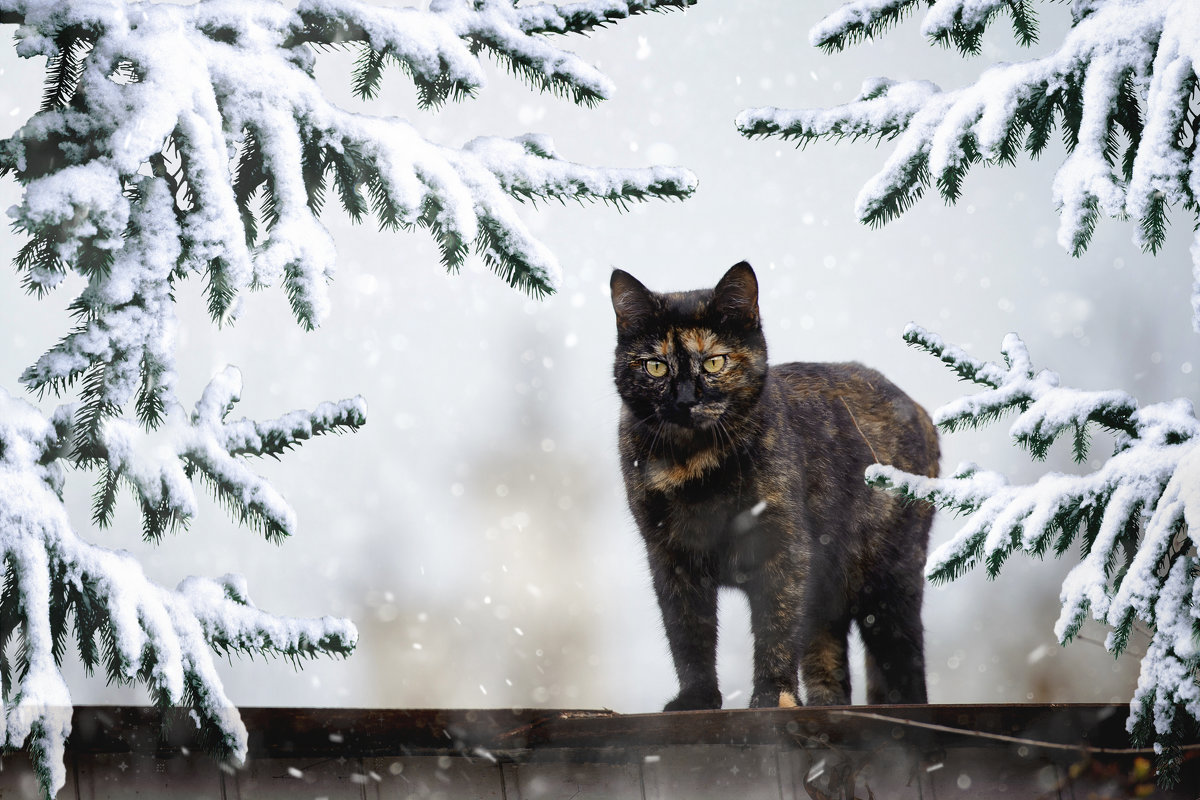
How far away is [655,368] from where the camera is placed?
344cm

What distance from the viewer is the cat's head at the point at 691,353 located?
10.9ft

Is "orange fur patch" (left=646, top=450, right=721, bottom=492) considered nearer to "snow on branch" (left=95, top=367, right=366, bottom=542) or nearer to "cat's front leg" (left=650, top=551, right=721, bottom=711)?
"cat's front leg" (left=650, top=551, right=721, bottom=711)

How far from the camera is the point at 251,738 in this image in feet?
6.94

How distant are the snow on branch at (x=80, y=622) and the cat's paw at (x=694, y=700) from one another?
1.83 metres

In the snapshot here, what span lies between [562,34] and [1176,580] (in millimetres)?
1748

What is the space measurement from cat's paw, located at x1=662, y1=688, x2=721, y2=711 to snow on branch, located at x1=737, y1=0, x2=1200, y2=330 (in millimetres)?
1799

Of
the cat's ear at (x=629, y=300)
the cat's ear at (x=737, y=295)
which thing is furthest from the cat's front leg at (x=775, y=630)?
the cat's ear at (x=629, y=300)

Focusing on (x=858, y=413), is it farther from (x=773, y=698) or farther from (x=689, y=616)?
(x=773, y=698)

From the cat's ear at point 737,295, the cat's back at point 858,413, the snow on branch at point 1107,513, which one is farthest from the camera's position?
the cat's back at point 858,413

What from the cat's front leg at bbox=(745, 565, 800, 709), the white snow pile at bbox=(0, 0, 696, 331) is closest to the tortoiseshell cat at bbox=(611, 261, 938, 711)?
the cat's front leg at bbox=(745, 565, 800, 709)

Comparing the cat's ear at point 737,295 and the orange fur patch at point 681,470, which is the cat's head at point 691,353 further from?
the orange fur patch at point 681,470

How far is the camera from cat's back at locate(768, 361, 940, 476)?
401 cm

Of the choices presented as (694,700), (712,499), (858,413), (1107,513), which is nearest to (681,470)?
(712,499)

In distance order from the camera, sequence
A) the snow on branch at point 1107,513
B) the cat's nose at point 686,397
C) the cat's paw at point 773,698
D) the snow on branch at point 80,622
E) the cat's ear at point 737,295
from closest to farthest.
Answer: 1. the snow on branch at point 80,622
2. the snow on branch at point 1107,513
3. the cat's paw at point 773,698
4. the cat's nose at point 686,397
5. the cat's ear at point 737,295
